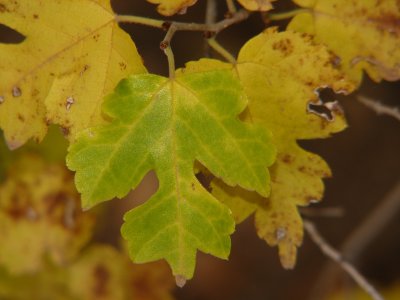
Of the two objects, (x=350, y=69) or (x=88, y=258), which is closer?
(x=350, y=69)

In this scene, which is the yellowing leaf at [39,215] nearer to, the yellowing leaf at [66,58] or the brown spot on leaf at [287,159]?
the yellowing leaf at [66,58]

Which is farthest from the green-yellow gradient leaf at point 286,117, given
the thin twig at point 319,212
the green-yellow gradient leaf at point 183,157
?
the thin twig at point 319,212

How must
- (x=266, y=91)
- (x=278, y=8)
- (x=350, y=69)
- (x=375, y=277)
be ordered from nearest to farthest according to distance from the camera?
(x=266, y=91) < (x=350, y=69) < (x=278, y=8) < (x=375, y=277)

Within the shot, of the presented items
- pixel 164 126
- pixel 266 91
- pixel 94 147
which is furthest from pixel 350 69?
pixel 94 147

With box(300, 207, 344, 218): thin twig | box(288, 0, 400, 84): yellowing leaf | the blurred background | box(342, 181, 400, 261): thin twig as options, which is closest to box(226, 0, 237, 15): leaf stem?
box(288, 0, 400, 84): yellowing leaf

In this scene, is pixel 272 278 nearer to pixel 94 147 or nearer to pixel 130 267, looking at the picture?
pixel 130 267

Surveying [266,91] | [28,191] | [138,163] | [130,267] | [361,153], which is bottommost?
[361,153]

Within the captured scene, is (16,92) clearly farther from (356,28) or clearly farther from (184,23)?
(356,28)
